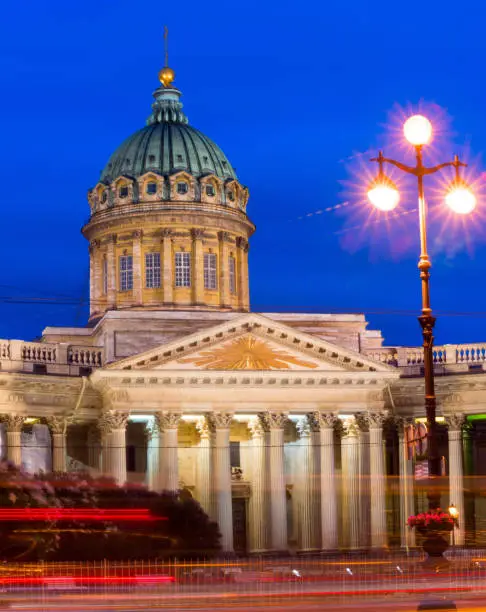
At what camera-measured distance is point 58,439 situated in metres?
69.7

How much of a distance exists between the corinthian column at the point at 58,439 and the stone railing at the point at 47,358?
2.22 meters

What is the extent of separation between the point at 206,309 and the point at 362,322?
27.9 feet

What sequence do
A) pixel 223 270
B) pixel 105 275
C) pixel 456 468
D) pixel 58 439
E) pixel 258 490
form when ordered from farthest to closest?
pixel 105 275
pixel 223 270
pixel 456 468
pixel 258 490
pixel 58 439

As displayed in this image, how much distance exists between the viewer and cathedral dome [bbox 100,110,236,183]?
84875mm

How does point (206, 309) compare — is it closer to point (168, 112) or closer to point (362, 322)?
point (362, 322)

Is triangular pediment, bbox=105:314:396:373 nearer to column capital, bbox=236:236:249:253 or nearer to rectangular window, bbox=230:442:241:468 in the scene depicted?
rectangular window, bbox=230:442:241:468

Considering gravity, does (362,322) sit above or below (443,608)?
above

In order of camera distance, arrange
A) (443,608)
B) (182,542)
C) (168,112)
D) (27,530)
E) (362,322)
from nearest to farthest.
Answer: (443,608) → (27,530) → (182,542) → (362,322) → (168,112)

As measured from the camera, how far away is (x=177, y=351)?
67875 mm

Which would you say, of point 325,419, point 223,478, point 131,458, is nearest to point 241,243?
point 131,458

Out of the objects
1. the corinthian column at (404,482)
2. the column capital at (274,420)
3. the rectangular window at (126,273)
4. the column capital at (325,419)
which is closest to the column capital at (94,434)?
the column capital at (274,420)

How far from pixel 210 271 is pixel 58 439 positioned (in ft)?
56.2

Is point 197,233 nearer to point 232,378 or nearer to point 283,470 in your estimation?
point 232,378

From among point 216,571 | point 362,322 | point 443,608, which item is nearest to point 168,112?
point 362,322
